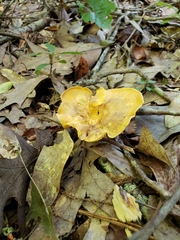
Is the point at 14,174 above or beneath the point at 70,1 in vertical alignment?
beneath

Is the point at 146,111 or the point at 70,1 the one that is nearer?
the point at 146,111

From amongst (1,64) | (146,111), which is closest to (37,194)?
(146,111)

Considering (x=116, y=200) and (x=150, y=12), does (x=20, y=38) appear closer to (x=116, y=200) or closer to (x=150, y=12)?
(x=150, y=12)

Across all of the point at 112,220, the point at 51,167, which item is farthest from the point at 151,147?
the point at 51,167

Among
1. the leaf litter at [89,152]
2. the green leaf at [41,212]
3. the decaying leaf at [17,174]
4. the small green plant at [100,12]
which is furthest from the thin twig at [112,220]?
the small green plant at [100,12]

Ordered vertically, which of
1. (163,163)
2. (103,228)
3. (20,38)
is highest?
(20,38)

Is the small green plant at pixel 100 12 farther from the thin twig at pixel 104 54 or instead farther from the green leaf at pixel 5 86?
the green leaf at pixel 5 86

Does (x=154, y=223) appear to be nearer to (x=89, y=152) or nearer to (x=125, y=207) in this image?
(x=125, y=207)

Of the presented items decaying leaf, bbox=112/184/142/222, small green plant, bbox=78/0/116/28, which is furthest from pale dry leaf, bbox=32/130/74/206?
small green plant, bbox=78/0/116/28
